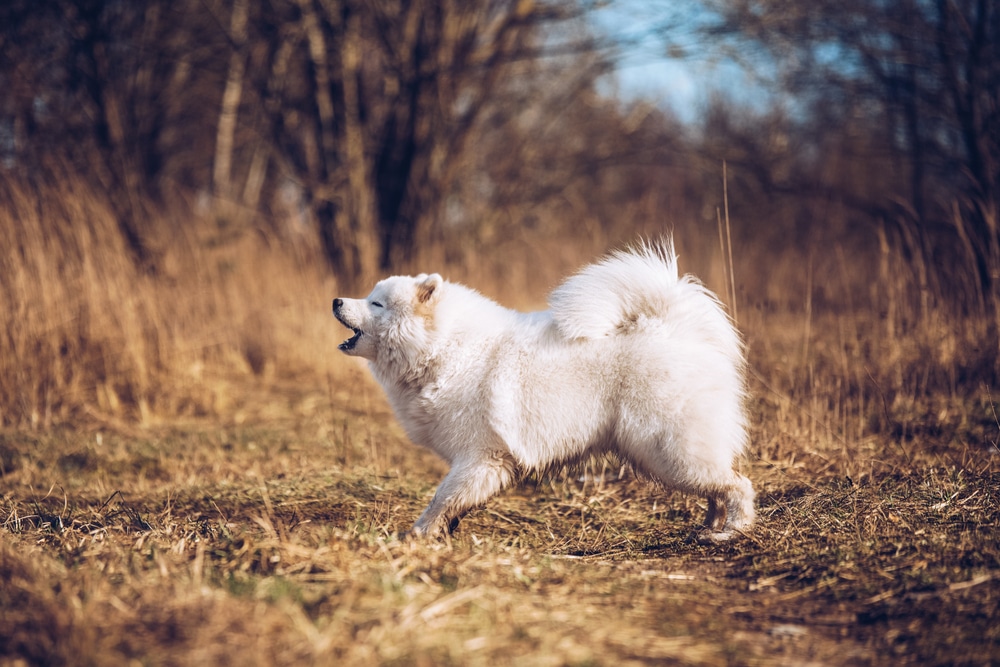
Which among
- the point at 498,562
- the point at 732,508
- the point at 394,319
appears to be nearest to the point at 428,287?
the point at 394,319

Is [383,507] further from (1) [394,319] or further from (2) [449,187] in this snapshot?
(2) [449,187]

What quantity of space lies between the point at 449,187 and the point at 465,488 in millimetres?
8445

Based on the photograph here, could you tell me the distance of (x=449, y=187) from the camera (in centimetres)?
1170

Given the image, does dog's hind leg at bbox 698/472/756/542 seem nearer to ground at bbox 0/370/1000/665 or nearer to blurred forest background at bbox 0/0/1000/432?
ground at bbox 0/370/1000/665

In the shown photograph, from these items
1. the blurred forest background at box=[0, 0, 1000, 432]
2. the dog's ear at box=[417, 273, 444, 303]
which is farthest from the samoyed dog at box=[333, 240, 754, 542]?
the blurred forest background at box=[0, 0, 1000, 432]

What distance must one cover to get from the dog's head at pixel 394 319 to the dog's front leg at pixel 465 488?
2.06 ft

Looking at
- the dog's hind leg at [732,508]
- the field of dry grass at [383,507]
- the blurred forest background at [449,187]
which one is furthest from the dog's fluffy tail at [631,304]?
the blurred forest background at [449,187]

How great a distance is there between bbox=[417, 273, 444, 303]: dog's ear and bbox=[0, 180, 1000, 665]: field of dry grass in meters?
1.09

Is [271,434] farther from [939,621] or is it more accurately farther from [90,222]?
[939,621]

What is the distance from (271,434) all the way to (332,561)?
3379 millimetres

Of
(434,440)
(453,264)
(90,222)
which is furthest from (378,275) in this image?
(434,440)

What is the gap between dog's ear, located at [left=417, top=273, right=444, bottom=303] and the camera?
4121 mm

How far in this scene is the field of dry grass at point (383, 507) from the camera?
251 centimetres

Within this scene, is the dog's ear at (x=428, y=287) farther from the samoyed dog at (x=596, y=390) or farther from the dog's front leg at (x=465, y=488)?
the dog's front leg at (x=465, y=488)
